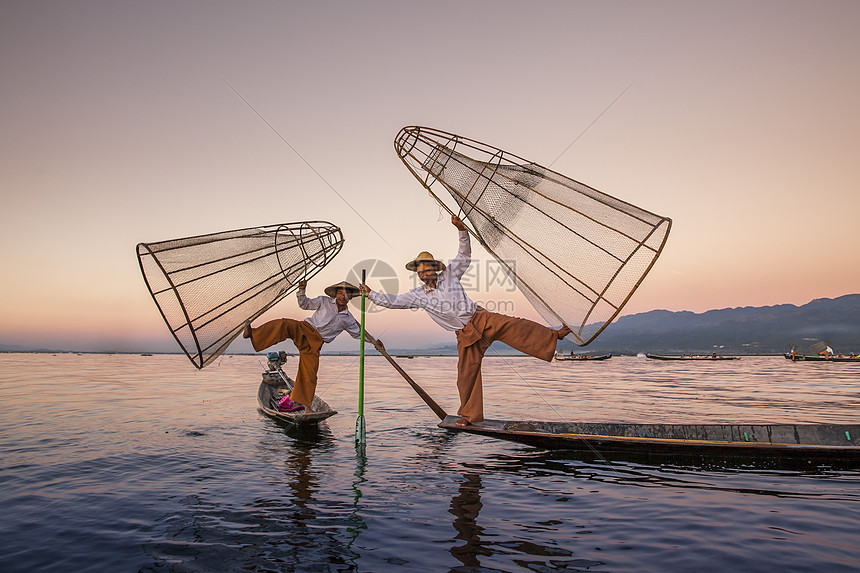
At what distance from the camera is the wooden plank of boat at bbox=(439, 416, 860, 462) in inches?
254

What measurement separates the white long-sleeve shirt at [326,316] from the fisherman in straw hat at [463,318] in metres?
2.09

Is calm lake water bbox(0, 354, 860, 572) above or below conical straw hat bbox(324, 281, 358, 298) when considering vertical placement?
below

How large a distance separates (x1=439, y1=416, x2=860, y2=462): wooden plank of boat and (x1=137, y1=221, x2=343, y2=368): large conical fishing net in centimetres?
388

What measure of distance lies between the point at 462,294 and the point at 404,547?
402cm

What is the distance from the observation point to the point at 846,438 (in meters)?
6.85

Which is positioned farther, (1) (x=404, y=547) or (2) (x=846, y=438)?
(2) (x=846, y=438)

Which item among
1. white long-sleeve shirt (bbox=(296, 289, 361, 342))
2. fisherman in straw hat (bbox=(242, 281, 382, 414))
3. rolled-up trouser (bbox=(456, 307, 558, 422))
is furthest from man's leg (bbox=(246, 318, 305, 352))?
rolled-up trouser (bbox=(456, 307, 558, 422))

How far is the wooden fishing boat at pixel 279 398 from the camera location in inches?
411

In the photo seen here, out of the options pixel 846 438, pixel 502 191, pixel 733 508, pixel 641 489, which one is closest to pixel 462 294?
pixel 502 191

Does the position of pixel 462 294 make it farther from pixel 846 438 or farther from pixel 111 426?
pixel 111 426

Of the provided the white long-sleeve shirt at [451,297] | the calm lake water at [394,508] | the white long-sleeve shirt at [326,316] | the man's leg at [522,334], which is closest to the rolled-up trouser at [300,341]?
the white long-sleeve shirt at [326,316]

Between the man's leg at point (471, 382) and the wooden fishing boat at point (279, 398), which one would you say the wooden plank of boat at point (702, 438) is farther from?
the wooden fishing boat at point (279, 398)

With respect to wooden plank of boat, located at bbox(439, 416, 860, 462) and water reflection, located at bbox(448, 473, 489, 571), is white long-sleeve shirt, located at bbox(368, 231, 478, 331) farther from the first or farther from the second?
water reflection, located at bbox(448, 473, 489, 571)

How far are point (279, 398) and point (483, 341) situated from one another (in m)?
7.86
